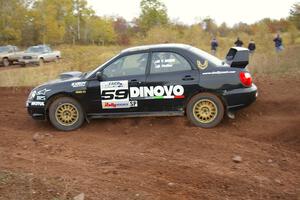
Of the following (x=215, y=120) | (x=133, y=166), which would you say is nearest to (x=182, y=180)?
(x=133, y=166)

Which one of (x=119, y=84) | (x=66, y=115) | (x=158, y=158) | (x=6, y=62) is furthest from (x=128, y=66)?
(x=6, y=62)

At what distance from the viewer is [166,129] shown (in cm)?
813

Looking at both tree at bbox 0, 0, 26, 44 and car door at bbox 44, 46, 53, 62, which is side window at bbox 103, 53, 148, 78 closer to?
car door at bbox 44, 46, 53, 62

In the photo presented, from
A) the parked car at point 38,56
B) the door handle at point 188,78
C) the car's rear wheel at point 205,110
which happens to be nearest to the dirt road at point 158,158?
the car's rear wheel at point 205,110

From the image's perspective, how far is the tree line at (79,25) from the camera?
165 ft

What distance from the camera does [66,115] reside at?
865 centimetres

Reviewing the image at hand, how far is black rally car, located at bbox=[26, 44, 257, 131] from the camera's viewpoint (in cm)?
809

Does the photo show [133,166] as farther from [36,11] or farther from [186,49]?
[36,11]

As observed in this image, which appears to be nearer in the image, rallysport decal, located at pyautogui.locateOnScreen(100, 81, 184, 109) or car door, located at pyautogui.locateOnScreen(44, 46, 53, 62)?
rallysport decal, located at pyautogui.locateOnScreen(100, 81, 184, 109)

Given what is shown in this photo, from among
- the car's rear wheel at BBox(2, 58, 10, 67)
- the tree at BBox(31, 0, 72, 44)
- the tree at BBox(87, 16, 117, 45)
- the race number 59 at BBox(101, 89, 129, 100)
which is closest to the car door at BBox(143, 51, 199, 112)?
the race number 59 at BBox(101, 89, 129, 100)

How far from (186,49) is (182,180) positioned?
3398 mm

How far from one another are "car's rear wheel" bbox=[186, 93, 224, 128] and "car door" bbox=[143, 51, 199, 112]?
17 centimetres

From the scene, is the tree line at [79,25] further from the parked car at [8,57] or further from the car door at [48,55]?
the parked car at [8,57]

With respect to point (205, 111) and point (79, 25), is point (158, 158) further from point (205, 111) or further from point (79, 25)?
point (79, 25)
